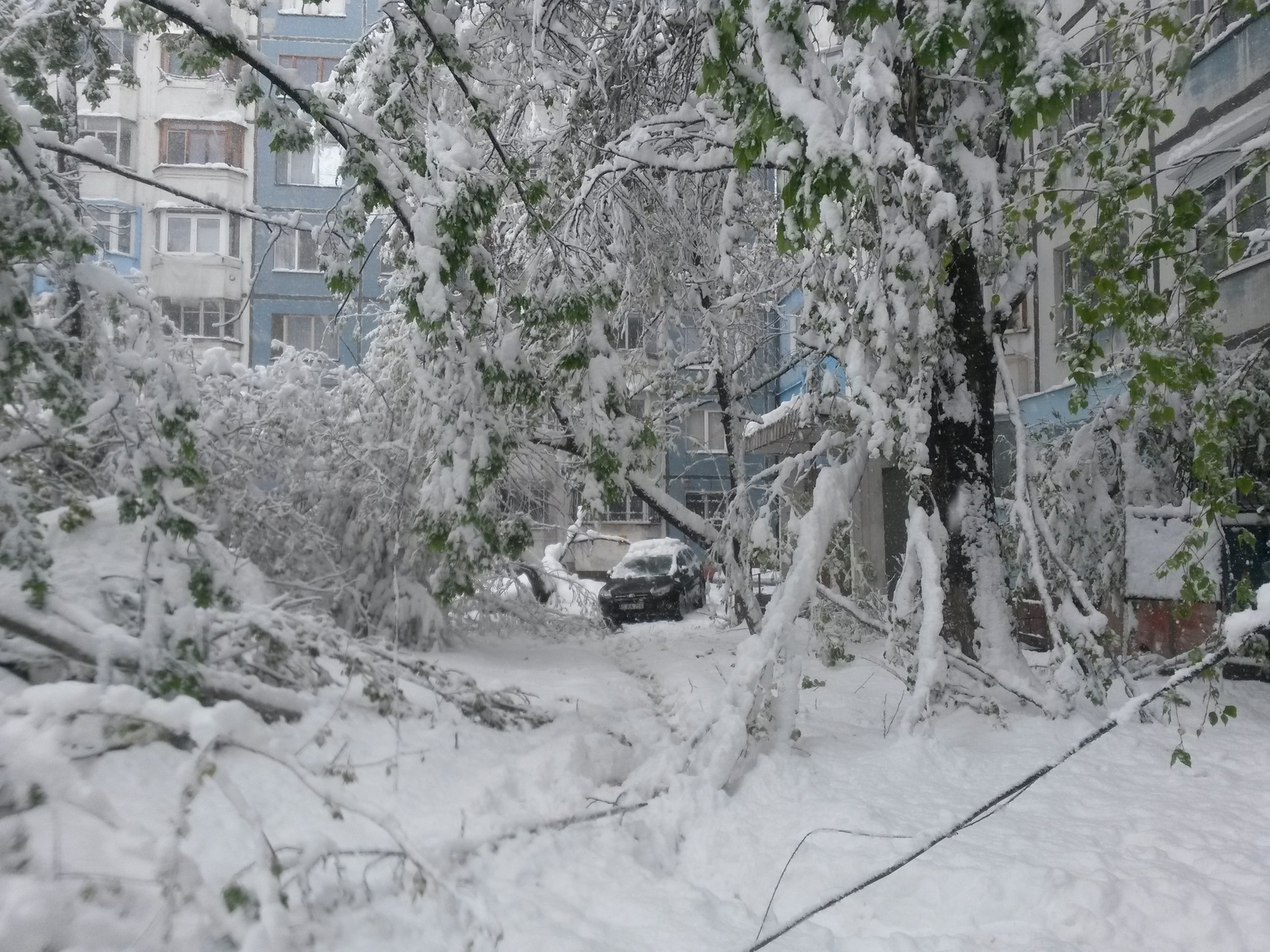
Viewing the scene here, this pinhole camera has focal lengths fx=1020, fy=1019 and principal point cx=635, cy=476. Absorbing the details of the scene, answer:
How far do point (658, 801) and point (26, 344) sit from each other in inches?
148

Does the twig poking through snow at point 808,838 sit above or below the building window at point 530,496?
below

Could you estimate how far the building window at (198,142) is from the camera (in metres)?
29.5

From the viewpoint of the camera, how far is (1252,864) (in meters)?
3.90

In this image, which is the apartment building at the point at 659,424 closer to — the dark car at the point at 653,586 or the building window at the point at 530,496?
the building window at the point at 530,496

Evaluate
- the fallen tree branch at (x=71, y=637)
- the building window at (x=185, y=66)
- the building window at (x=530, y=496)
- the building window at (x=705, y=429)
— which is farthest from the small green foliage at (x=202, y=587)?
the building window at (x=705, y=429)

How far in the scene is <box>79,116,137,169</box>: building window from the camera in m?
29.4

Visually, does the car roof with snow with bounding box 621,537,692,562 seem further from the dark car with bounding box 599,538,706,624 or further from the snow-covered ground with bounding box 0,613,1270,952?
the snow-covered ground with bounding box 0,613,1270,952

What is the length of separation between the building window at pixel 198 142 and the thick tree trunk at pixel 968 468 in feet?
90.8

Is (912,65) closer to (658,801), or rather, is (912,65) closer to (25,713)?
(658,801)

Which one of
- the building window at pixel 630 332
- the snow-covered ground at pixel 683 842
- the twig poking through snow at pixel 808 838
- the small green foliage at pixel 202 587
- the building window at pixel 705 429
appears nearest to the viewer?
the snow-covered ground at pixel 683 842

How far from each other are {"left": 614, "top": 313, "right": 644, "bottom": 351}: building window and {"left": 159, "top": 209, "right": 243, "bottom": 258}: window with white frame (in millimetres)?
19619

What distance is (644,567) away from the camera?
64.9 feet

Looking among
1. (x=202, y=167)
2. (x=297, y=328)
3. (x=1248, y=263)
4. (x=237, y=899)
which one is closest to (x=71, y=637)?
(x=237, y=899)

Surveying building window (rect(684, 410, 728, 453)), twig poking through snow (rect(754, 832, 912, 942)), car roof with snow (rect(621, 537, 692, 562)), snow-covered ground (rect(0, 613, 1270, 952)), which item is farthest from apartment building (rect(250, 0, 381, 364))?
twig poking through snow (rect(754, 832, 912, 942))
